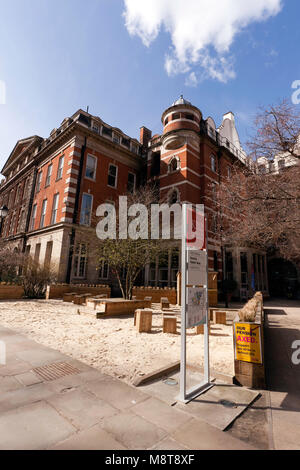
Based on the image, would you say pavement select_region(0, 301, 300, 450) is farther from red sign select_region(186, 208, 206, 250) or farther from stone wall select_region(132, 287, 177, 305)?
stone wall select_region(132, 287, 177, 305)

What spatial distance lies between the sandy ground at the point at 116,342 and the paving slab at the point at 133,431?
47.8 inches

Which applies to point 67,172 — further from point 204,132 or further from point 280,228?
point 280,228

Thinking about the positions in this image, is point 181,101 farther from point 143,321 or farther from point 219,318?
point 143,321

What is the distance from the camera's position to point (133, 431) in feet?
8.31

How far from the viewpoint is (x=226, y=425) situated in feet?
8.92

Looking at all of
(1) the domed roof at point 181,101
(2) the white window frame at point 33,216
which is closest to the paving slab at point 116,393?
(2) the white window frame at point 33,216

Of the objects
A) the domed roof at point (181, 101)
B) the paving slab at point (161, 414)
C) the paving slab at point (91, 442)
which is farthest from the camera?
the domed roof at point (181, 101)

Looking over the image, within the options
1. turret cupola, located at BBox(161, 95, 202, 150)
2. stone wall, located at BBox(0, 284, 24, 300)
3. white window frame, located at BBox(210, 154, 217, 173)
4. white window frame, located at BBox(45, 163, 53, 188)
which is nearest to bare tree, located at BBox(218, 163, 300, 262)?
turret cupola, located at BBox(161, 95, 202, 150)

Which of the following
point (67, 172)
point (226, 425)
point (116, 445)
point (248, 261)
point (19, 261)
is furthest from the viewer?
point (248, 261)

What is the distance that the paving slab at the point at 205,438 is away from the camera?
2.36 meters

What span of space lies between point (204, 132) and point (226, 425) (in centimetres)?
2285

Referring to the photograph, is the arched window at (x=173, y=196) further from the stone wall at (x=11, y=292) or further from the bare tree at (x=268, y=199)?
the stone wall at (x=11, y=292)

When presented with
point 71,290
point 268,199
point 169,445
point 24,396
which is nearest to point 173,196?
point 71,290
